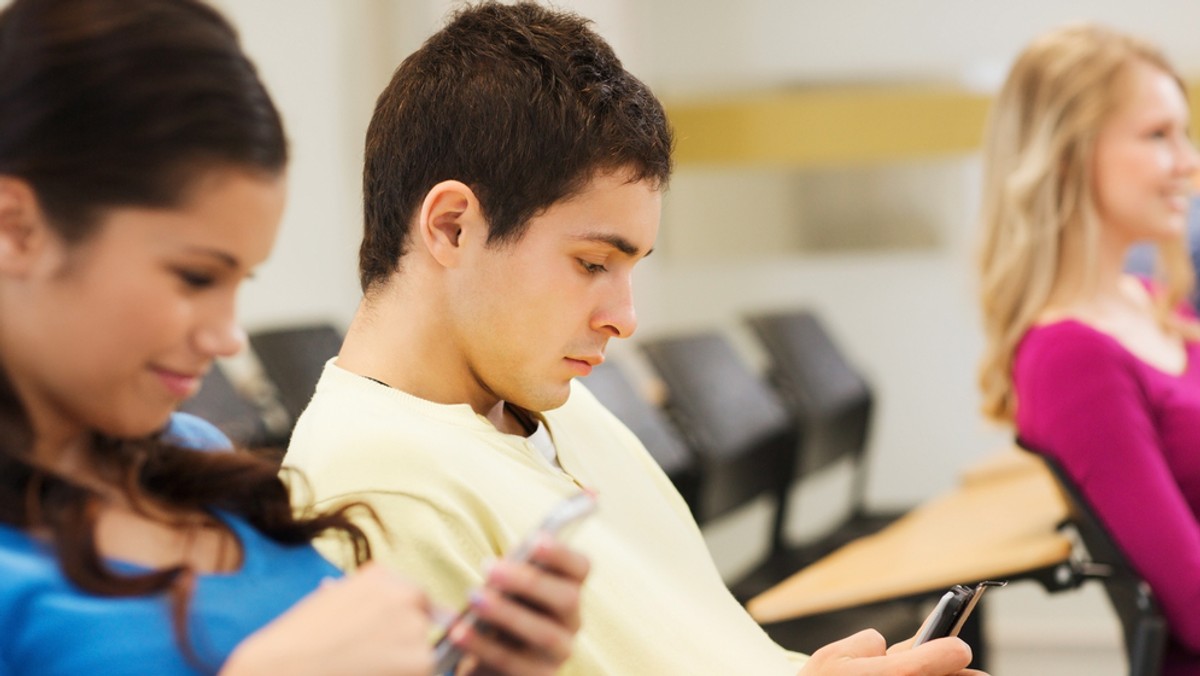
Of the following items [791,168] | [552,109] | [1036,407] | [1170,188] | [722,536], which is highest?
[552,109]

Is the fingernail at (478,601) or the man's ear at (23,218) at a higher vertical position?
the man's ear at (23,218)

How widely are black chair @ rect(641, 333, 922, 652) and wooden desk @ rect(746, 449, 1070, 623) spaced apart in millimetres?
135

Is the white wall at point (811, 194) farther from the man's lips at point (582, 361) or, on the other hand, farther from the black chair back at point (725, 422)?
the man's lips at point (582, 361)

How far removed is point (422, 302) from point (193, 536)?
0.35 metres

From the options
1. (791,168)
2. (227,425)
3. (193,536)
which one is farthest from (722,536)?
(193,536)

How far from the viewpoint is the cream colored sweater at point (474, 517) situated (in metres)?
1.05

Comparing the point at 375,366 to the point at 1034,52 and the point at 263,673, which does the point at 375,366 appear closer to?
the point at 263,673

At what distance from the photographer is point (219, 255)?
0.79 meters

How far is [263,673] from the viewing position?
0.72 metres

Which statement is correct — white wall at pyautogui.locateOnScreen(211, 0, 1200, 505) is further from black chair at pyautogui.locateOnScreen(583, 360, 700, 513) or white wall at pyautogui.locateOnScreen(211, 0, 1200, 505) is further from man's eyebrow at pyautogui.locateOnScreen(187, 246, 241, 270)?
man's eyebrow at pyautogui.locateOnScreen(187, 246, 241, 270)

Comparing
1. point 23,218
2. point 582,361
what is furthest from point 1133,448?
point 23,218

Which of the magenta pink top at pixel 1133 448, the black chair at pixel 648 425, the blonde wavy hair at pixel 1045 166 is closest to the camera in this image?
the magenta pink top at pixel 1133 448

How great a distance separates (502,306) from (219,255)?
37 cm

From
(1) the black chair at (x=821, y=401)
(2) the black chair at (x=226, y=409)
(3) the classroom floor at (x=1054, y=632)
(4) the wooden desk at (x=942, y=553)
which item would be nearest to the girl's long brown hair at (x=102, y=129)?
(4) the wooden desk at (x=942, y=553)
